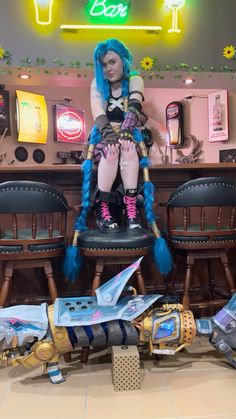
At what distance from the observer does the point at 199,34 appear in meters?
4.16

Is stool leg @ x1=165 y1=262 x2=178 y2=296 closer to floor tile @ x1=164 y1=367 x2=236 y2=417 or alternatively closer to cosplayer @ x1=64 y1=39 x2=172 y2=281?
cosplayer @ x1=64 y1=39 x2=172 y2=281

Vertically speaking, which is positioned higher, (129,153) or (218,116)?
(218,116)

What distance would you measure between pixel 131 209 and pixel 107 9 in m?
2.88

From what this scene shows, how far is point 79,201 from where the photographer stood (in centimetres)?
230

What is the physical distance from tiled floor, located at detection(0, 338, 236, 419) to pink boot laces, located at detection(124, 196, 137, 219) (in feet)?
2.35

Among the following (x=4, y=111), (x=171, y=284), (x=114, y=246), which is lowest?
(x=171, y=284)

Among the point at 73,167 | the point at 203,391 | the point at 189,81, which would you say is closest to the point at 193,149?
the point at 189,81


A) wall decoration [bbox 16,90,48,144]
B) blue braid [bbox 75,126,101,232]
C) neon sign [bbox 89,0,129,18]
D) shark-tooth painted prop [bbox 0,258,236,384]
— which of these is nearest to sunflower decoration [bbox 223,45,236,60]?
neon sign [bbox 89,0,129,18]

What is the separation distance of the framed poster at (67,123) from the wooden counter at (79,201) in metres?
2.05

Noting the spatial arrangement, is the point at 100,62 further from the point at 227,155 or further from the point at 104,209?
the point at 227,155

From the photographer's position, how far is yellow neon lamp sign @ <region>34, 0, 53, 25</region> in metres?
3.94

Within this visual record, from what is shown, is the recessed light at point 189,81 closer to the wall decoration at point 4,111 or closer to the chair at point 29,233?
the wall decoration at point 4,111

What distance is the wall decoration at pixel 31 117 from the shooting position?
3.81 m

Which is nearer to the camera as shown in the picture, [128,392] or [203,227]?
[128,392]
